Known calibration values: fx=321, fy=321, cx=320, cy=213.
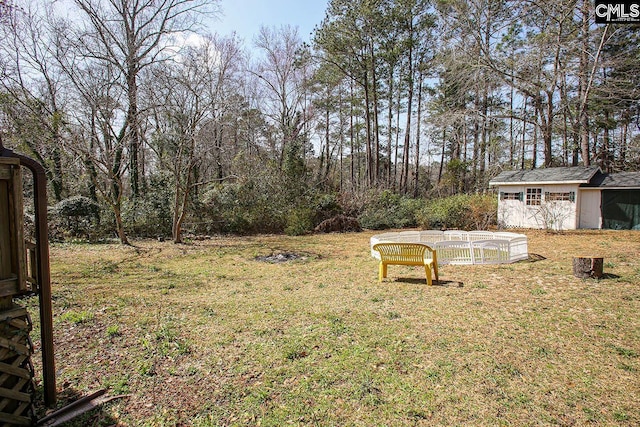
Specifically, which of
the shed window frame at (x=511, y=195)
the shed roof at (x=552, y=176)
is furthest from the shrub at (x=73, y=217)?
the shed window frame at (x=511, y=195)

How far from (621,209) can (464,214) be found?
608 cm

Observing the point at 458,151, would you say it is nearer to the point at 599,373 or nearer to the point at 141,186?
the point at 141,186

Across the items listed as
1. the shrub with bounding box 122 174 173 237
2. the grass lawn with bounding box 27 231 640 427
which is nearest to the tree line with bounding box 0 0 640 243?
the shrub with bounding box 122 174 173 237

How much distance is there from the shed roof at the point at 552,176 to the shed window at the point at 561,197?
64 cm

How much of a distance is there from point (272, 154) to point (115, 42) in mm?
9467

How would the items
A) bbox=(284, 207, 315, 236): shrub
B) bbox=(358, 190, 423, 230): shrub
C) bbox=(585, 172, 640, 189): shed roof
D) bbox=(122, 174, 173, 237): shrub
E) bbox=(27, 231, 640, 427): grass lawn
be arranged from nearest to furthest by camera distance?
bbox=(27, 231, 640, 427): grass lawn
bbox=(122, 174, 173, 237): shrub
bbox=(585, 172, 640, 189): shed roof
bbox=(284, 207, 315, 236): shrub
bbox=(358, 190, 423, 230): shrub

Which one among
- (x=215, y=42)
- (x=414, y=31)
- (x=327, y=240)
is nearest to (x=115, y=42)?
(x=215, y=42)

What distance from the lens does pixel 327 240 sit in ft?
41.5

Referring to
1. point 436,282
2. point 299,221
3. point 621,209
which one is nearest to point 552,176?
point 621,209

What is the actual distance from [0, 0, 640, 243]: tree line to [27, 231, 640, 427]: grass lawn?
239 inches

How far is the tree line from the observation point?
10414 mm

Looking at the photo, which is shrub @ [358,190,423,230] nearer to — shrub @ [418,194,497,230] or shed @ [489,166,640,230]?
shrub @ [418,194,497,230]

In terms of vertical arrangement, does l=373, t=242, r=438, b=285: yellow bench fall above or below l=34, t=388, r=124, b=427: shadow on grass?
above

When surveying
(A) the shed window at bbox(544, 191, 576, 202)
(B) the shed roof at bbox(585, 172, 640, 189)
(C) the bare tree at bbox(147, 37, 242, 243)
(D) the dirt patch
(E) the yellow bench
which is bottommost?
(D) the dirt patch
